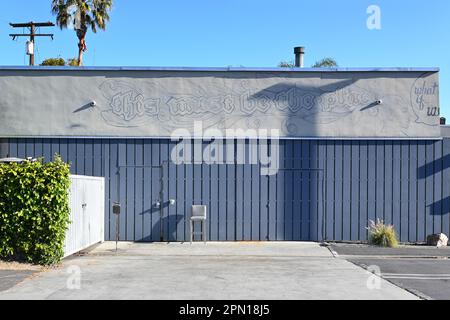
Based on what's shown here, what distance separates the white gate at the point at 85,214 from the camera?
45.9 feet

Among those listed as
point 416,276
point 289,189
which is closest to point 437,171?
point 289,189

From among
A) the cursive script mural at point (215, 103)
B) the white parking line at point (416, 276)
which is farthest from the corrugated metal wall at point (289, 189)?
the white parking line at point (416, 276)

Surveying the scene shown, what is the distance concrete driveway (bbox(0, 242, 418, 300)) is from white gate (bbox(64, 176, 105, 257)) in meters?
0.41

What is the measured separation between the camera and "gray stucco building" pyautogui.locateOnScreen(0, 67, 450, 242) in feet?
59.4

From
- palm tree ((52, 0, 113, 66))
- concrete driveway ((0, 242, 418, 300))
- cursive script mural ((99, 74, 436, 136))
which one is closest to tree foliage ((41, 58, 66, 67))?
palm tree ((52, 0, 113, 66))

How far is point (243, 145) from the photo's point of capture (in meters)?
18.2

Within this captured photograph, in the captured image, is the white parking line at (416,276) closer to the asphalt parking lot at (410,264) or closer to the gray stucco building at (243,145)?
the asphalt parking lot at (410,264)

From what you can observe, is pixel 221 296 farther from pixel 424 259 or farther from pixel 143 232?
pixel 143 232

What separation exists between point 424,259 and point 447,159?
4.70m

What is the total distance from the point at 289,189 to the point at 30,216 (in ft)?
27.7

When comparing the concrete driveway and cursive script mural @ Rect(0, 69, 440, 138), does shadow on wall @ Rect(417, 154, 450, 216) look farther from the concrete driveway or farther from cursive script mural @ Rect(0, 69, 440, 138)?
the concrete driveway

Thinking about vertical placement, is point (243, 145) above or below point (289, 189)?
above

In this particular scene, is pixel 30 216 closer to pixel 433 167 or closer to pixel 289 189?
pixel 289 189
